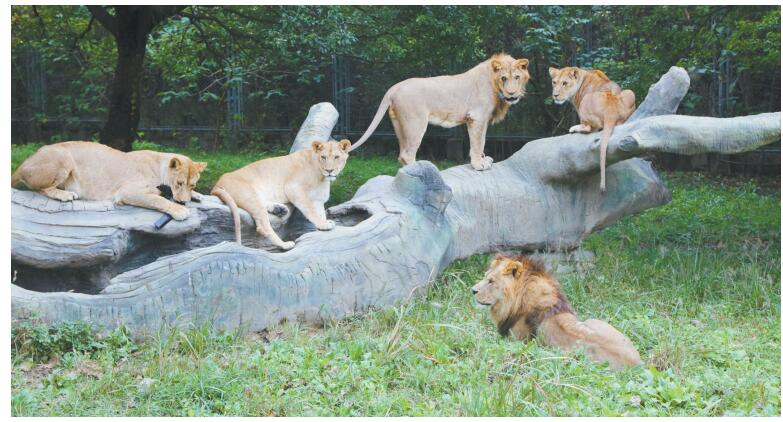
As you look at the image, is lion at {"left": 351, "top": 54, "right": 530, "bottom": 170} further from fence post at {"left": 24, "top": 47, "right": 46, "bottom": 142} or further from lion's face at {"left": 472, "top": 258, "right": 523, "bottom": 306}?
fence post at {"left": 24, "top": 47, "right": 46, "bottom": 142}

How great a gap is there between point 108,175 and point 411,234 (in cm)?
229

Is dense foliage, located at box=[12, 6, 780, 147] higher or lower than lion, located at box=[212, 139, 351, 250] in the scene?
higher

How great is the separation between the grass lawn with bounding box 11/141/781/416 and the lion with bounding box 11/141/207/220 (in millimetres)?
1083

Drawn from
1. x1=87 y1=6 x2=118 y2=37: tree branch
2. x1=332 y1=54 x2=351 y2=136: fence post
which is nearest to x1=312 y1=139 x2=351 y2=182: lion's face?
x1=87 y1=6 x2=118 y2=37: tree branch

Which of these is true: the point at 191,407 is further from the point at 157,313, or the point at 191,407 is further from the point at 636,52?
the point at 636,52

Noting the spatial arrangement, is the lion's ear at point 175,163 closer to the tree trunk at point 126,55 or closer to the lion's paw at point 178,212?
the lion's paw at point 178,212

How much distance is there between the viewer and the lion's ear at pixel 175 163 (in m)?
6.25

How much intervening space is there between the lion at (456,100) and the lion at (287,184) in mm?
882

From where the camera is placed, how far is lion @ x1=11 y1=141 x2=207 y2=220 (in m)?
6.08

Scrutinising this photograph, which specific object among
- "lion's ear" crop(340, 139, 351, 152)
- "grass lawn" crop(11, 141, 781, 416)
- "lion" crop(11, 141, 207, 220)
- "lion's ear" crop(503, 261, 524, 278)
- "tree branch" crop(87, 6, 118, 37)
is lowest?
"grass lawn" crop(11, 141, 781, 416)

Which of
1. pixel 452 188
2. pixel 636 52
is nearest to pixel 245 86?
pixel 636 52

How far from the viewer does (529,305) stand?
5.60m

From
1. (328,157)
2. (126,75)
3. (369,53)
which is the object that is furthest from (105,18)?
(328,157)

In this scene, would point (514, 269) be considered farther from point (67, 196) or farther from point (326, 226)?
point (67, 196)
